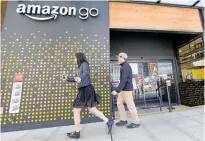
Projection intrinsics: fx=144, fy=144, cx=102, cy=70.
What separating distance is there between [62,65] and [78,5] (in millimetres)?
1692

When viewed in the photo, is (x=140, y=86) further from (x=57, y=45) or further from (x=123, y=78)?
(x=57, y=45)

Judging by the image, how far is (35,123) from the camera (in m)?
3.13

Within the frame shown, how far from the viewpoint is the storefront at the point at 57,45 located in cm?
317

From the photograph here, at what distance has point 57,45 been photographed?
11.5ft

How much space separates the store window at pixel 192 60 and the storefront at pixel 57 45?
2.25 feet

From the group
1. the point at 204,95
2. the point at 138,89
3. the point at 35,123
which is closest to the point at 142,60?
the point at 138,89

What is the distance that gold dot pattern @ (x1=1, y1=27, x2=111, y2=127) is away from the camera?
316 centimetres

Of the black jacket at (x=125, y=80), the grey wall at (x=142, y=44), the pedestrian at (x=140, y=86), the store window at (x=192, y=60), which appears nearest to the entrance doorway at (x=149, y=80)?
the pedestrian at (x=140, y=86)

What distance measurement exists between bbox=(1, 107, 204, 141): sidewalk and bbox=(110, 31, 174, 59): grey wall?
2787 mm

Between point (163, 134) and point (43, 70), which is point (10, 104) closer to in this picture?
point (43, 70)

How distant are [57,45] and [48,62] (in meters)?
0.47

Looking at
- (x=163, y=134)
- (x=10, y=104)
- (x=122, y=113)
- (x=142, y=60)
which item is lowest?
(x=163, y=134)

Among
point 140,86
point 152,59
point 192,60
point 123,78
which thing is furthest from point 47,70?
point 192,60

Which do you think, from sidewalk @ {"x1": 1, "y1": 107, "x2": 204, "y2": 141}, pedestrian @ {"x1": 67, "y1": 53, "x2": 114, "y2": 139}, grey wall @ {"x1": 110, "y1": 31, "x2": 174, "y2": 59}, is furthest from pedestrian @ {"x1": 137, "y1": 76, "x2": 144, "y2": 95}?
pedestrian @ {"x1": 67, "y1": 53, "x2": 114, "y2": 139}
